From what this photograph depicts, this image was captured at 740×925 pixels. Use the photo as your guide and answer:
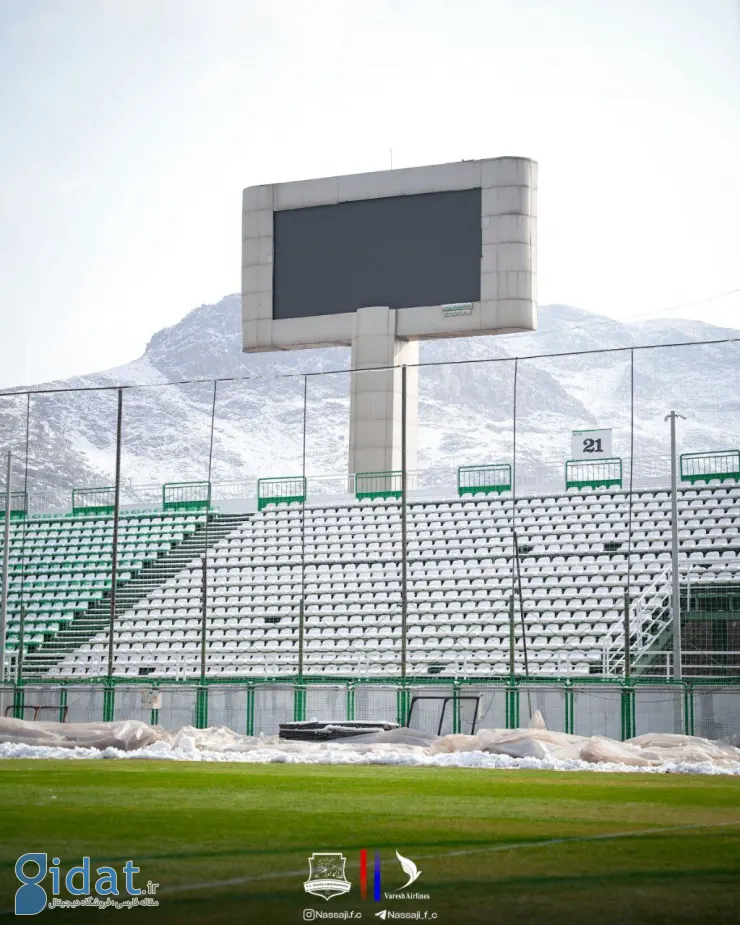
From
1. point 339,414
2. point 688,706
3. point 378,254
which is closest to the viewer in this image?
point 688,706

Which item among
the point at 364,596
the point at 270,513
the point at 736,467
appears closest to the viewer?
the point at 364,596

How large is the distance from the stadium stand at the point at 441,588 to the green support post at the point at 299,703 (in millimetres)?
5065

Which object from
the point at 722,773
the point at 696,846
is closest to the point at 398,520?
the point at 722,773

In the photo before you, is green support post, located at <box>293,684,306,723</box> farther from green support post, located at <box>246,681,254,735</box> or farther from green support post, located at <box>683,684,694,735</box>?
green support post, located at <box>683,684,694,735</box>

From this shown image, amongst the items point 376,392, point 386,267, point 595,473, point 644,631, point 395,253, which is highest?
point 395,253

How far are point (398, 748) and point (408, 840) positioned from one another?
1063cm

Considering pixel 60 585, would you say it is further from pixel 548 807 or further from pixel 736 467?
pixel 548 807

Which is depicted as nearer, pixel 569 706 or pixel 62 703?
pixel 569 706

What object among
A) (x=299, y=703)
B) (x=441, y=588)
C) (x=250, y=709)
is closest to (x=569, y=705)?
(x=299, y=703)

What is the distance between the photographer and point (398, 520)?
1297 inches

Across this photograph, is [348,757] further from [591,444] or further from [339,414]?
[339,414]

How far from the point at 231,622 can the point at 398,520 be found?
4966 millimetres

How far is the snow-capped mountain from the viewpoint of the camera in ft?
407

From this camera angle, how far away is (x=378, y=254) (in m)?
31.2
